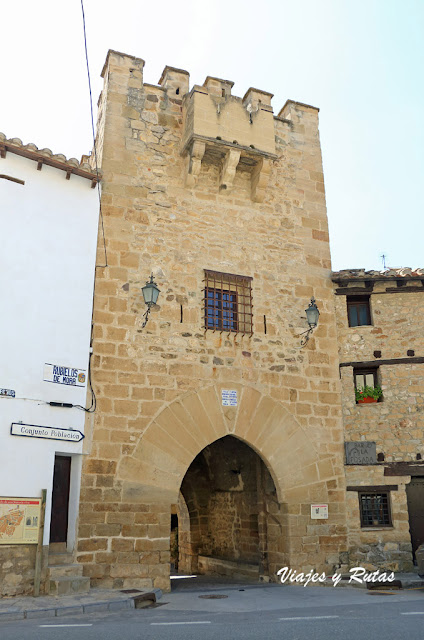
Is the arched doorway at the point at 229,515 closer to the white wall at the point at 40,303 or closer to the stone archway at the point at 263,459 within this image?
the stone archway at the point at 263,459

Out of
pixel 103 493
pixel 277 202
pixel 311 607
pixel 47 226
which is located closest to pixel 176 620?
pixel 311 607

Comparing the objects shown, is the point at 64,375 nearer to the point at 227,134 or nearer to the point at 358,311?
the point at 227,134

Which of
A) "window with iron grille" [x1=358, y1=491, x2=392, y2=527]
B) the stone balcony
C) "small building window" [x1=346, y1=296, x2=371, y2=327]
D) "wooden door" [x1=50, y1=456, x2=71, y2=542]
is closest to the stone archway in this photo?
"window with iron grille" [x1=358, y1=491, x2=392, y2=527]

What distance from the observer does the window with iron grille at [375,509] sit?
1002 cm

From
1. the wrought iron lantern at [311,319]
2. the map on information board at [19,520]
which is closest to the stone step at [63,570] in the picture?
the map on information board at [19,520]

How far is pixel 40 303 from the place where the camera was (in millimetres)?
8453

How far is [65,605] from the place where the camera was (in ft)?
21.9

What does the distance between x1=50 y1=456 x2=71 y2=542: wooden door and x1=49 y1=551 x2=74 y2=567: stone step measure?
265mm

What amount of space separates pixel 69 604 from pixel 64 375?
304 cm

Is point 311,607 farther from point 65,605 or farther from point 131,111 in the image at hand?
point 131,111

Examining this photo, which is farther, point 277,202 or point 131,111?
point 277,202

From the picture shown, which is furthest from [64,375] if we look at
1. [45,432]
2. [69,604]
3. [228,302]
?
[228,302]

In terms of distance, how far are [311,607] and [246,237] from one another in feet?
20.2

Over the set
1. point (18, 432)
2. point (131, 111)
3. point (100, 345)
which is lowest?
point (18, 432)
